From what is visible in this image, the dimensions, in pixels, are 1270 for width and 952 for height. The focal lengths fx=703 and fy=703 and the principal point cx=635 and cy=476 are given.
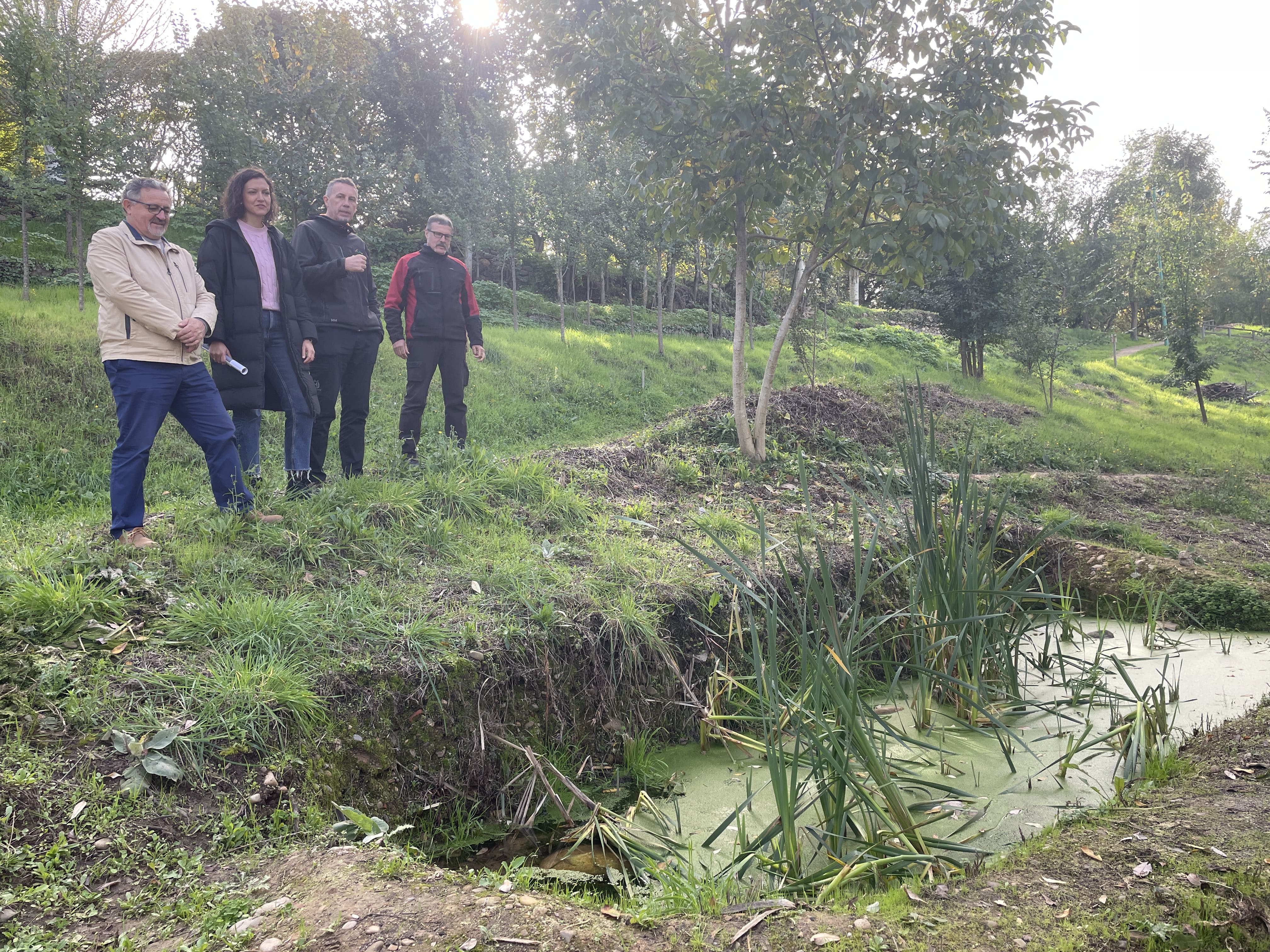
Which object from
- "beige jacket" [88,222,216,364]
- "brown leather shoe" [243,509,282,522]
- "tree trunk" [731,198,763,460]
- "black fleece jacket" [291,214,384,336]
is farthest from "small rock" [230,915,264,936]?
"tree trunk" [731,198,763,460]

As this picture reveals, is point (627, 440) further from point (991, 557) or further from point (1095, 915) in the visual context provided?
point (1095, 915)

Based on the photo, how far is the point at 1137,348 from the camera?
1235 inches

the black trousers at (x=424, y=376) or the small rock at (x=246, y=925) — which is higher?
the black trousers at (x=424, y=376)

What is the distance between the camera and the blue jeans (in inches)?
177

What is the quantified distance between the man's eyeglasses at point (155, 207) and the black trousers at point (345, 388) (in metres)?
1.28

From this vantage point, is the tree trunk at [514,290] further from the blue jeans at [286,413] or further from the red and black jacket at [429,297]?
the blue jeans at [286,413]

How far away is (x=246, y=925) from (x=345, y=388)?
3.91 metres

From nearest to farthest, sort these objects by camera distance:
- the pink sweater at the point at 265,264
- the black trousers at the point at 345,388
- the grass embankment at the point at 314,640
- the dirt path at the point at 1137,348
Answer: the grass embankment at the point at 314,640 → the pink sweater at the point at 265,264 → the black trousers at the point at 345,388 → the dirt path at the point at 1137,348

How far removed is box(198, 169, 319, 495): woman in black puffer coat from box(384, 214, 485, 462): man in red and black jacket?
2.85ft

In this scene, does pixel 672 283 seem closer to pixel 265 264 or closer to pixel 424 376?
pixel 424 376

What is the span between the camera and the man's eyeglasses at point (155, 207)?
3635mm

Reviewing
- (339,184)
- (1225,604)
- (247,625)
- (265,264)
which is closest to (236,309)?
(265,264)

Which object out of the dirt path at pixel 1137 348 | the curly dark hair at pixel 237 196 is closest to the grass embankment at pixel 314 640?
the curly dark hair at pixel 237 196

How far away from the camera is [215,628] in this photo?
10.3 feet
